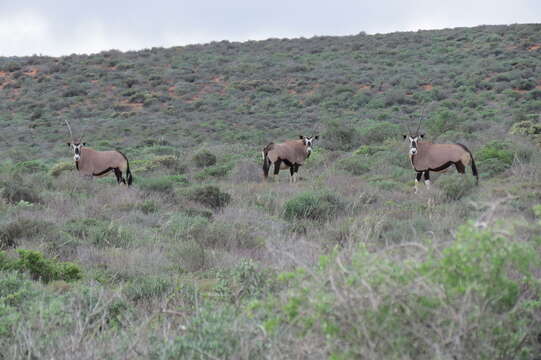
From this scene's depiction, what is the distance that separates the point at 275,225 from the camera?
861 centimetres

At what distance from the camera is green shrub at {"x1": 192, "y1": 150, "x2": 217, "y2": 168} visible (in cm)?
1786

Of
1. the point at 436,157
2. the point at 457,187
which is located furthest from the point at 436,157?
the point at 457,187

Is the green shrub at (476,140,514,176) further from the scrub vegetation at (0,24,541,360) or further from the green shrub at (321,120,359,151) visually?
the green shrub at (321,120,359,151)

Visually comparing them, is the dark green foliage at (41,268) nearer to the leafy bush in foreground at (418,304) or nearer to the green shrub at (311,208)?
the leafy bush in foreground at (418,304)

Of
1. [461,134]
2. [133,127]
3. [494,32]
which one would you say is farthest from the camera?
[494,32]

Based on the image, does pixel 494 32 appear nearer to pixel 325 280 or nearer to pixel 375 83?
pixel 375 83

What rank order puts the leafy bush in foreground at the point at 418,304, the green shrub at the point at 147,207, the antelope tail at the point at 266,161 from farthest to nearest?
1. the antelope tail at the point at 266,161
2. the green shrub at the point at 147,207
3. the leafy bush in foreground at the point at 418,304

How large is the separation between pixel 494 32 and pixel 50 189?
39875mm

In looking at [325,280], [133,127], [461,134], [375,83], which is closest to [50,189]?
[325,280]

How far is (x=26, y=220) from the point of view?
7879mm

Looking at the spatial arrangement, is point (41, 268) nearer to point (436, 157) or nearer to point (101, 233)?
point (101, 233)

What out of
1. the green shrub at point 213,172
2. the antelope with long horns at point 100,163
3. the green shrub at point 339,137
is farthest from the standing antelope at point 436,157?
the green shrub at point 339,137

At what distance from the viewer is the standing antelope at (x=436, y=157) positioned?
503 inches

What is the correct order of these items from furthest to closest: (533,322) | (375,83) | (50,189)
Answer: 1. (375,83)
2. (50,189)
3. (533,322)
